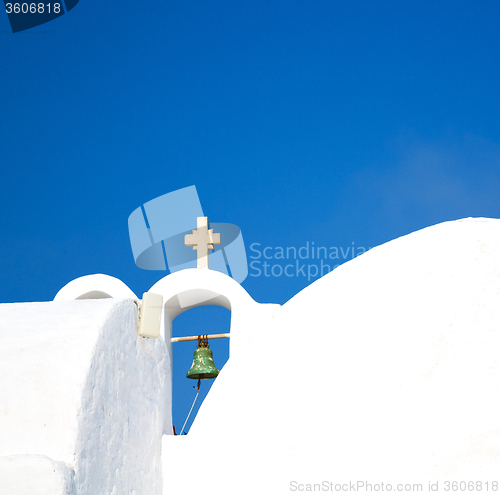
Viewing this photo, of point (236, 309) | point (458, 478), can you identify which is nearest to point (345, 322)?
point (458, 478)

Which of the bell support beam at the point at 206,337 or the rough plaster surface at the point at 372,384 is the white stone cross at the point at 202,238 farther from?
the rough plaster surface at the point at 372,384

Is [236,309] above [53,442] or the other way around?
above

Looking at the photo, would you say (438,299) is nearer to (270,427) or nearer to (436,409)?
(436,409)

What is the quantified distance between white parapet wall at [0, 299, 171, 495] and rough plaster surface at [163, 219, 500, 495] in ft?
0.96

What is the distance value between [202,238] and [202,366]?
60.0 inches

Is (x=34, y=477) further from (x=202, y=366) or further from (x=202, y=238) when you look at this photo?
(x=202, y=238)

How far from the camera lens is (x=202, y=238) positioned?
6.32 meters

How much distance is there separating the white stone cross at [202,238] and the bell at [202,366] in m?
1.18

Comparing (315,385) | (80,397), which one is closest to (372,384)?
(315,385)

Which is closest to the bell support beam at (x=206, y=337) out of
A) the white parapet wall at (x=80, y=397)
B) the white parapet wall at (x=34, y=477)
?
the white parapet wall at (x=80, y=397)

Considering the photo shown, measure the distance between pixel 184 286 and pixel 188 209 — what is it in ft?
3.28

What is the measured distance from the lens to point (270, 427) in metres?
2.61

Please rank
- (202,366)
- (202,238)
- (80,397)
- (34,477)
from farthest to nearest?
(202,238) < (202,366) < (80,397) < (34,477)

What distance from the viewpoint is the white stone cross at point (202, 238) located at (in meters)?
6.31
